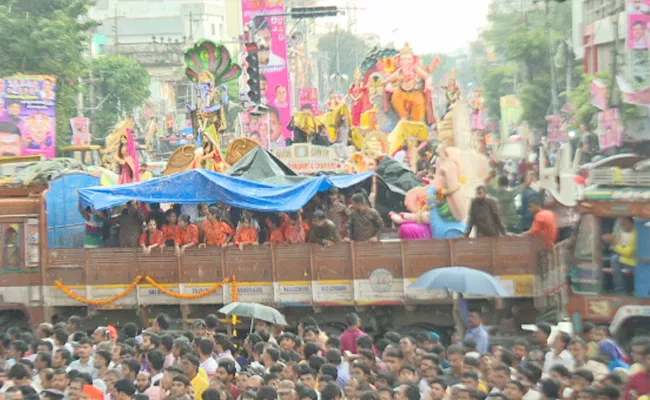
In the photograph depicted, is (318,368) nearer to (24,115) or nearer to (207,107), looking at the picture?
(207,107)

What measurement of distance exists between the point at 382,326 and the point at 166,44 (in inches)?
3168

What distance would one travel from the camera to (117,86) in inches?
2879

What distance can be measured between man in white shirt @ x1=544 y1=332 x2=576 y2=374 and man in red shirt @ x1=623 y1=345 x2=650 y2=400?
2234 millimetres

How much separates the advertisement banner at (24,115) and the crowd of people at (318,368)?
919 inches

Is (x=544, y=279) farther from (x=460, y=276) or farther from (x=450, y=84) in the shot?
(x=450, y=84)

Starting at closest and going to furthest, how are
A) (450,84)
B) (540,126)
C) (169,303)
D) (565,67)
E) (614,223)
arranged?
1. (614,223)
2. (169,303)
3. (450,84)
4. (565,67)
5. (540,126)

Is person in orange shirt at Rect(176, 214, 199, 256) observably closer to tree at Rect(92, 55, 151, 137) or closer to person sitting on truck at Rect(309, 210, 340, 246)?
person sitting on truck at Rect(309, 210, 340, 246)

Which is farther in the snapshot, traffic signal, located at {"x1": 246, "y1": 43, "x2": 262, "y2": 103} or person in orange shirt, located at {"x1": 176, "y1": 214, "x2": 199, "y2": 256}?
traffic signal, located at {"x1": 246, "y1": 43, "x2": 262, "y2": 103}

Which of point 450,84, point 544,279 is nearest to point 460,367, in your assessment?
point 544,279

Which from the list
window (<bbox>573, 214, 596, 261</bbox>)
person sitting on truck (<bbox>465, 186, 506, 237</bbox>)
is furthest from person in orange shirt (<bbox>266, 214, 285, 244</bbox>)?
window (<bbox>573, 214, 596, 261</bbox>)

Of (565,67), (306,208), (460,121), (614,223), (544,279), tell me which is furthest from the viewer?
(565,67)

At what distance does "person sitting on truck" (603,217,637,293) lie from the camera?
1686 cm

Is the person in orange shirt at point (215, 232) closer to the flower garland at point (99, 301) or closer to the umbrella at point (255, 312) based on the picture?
the flower garland at point (99, 301)

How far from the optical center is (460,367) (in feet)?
43.6
